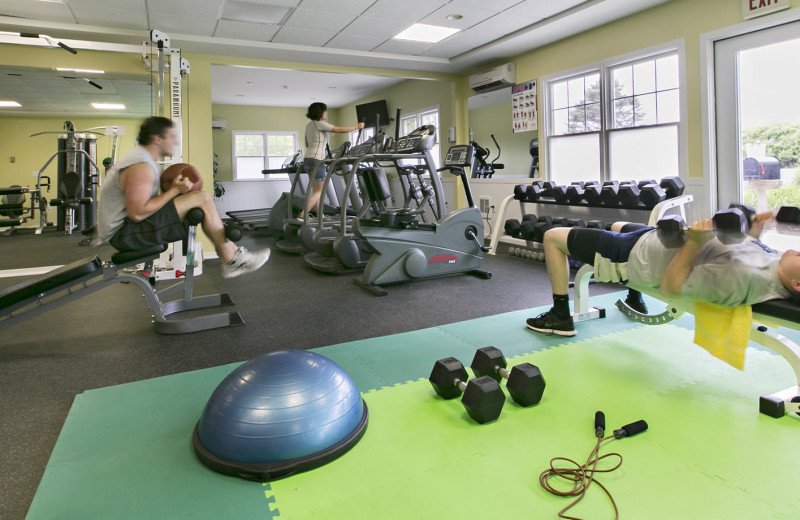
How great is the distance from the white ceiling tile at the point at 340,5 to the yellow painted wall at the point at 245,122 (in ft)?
22.3

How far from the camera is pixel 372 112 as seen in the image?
31.9 feet

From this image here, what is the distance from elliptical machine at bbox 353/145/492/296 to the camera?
397 centimetres

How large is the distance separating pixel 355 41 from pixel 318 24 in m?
0.72

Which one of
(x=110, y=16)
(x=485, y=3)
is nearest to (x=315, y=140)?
(x=110, y=16)

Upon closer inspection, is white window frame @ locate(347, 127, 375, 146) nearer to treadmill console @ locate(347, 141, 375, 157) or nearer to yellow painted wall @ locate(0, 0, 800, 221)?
yellow painted wall @ locate(0, 0, 800, 221)

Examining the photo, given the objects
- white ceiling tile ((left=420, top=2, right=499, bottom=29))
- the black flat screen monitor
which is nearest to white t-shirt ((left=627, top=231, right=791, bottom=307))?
white ceiling tile ((left=420, top=2, right=499, bottom=29))

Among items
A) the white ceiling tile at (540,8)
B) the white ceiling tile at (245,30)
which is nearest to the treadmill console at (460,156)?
the white ceiling tile at (540,8)

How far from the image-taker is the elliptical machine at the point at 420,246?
397 cm

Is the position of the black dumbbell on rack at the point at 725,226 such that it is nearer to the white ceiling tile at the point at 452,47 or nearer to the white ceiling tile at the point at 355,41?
the white ceiling tile at the point at 452,47

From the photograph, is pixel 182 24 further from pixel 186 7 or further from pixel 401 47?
pixel 401 47

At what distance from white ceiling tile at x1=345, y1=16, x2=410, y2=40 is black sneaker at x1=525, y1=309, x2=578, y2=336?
3.69m

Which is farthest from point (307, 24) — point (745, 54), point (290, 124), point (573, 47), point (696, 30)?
point (290, 124)

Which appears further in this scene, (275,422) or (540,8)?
(540,8)

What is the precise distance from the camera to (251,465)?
144cm
